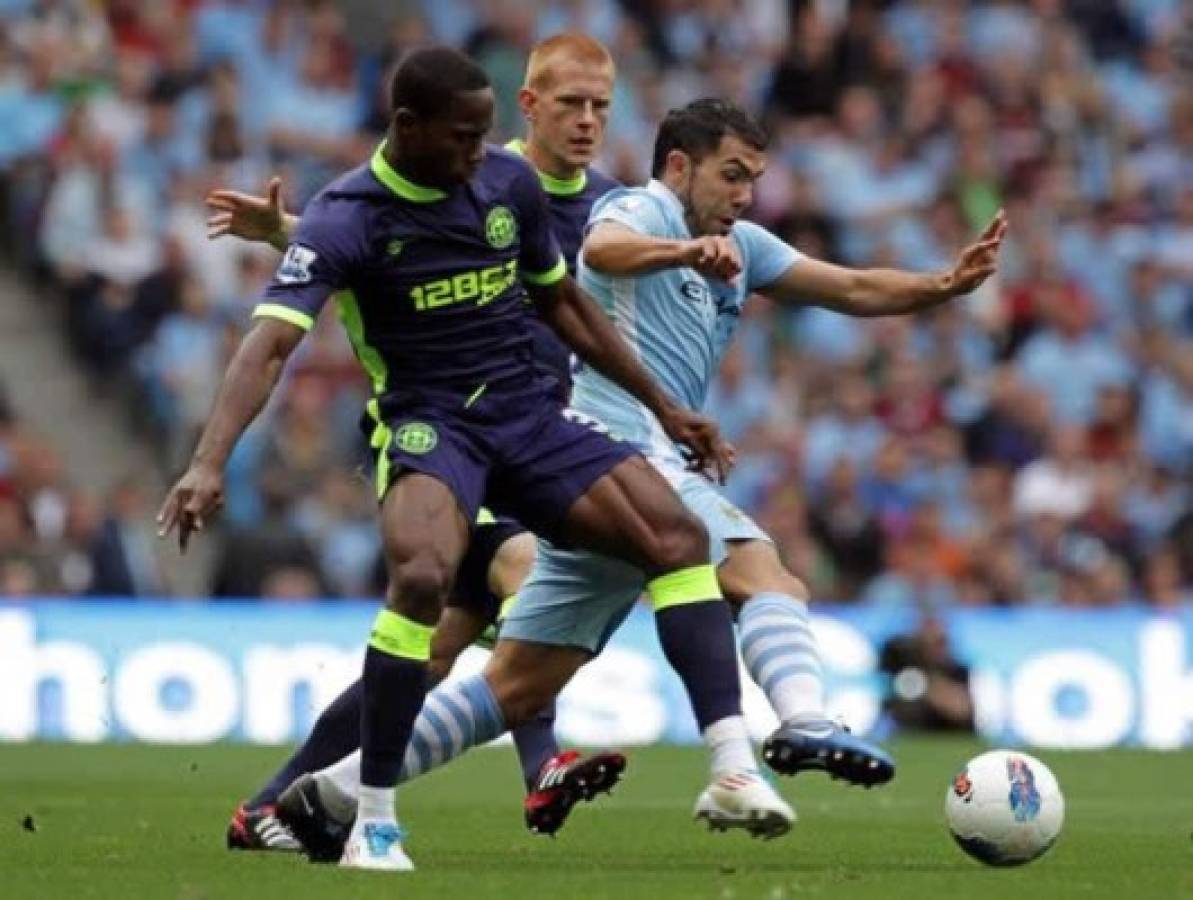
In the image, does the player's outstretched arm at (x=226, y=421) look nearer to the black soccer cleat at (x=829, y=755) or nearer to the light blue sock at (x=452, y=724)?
the light blue sock at (x=452, y=724)

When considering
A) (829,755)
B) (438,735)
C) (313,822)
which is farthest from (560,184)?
(829,755)

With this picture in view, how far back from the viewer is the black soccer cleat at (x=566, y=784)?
987cm

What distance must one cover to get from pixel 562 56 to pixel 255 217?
1.36 metres

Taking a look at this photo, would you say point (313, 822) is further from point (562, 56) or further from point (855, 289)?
point (562, 56)

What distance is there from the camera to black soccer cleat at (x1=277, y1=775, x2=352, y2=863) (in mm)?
9766

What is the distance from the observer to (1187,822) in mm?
12234

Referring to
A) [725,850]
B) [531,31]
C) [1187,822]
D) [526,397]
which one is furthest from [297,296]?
[531,31]

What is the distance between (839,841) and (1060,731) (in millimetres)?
8857

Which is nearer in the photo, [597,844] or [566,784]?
[566,784]

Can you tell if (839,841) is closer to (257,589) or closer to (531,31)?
(257,589)

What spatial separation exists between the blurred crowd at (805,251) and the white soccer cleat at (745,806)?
10.9 meters

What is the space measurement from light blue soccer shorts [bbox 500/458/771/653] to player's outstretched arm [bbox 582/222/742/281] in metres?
0.68

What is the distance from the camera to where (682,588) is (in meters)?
9.55

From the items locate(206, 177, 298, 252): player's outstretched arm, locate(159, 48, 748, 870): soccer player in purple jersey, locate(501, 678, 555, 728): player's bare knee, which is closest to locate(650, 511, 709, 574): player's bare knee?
locate(159, 48, 748, 870): soccer player in purple jersey
